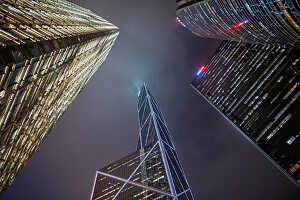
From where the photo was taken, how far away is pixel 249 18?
257 feet

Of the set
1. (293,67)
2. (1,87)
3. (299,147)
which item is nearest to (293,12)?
(293,67)

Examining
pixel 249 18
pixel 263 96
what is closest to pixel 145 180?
pixel 263 96

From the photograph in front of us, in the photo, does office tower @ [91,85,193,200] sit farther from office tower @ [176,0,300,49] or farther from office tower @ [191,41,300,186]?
office tower @ [176,0,300,49]

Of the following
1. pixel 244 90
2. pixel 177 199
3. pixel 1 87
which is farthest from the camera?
pixel 244 90

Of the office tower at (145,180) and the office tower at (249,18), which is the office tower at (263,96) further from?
the office tower at (145,180)

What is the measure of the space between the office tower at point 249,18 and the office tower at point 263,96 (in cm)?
1066

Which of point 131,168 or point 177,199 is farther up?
point 177,199

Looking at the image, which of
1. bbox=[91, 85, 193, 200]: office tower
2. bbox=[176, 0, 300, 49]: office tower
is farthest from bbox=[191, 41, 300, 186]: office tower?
bbox=[91, 85, 193, 200]: office tower

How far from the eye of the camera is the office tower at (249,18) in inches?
2403

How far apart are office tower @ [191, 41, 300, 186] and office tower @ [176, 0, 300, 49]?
10.7 m

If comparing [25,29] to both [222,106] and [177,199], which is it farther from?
[222,106]

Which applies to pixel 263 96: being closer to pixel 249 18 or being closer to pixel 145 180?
pixel 249 18

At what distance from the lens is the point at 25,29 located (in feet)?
52.2

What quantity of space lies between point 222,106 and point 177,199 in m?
64.7
